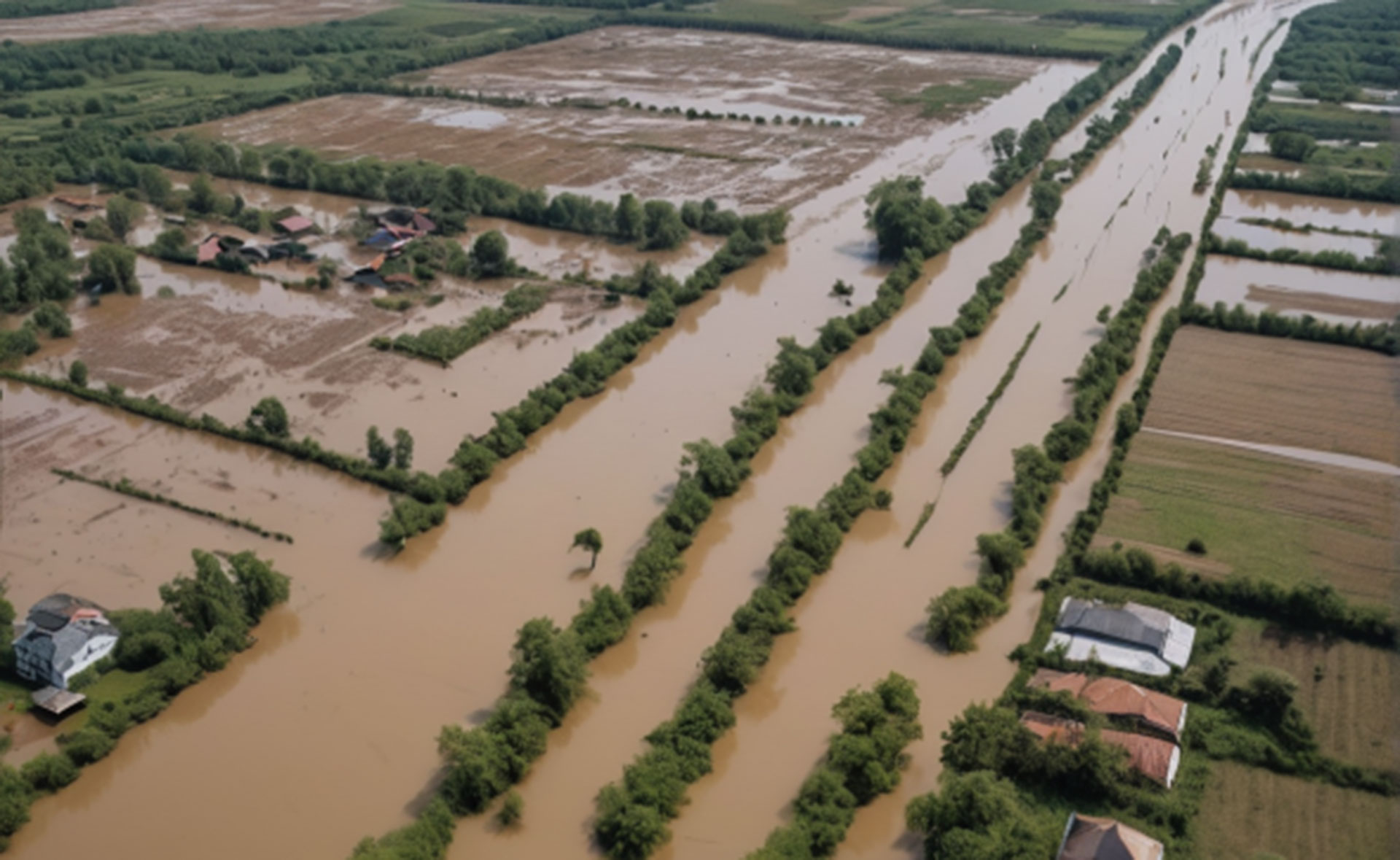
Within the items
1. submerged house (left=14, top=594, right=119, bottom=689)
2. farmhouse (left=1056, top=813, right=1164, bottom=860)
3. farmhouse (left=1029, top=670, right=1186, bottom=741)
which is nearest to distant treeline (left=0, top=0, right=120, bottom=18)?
submerged house (left=14, top=594, right=119, bottom=689)

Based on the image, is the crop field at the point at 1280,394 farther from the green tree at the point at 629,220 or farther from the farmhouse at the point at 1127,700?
the green tree at the point at 629,220

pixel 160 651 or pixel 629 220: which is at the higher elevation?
pixel 629 220

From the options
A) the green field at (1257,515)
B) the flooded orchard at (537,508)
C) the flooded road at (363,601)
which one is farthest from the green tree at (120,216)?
the green field at (1257,515)

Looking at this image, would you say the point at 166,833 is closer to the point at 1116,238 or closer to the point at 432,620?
the point at 432,620

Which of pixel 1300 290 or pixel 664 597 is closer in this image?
pixel 664 597

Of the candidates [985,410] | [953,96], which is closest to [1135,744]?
[985,410]

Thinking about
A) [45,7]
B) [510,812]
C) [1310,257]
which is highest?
[45,7]

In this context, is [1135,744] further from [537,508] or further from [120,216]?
[120,216]
